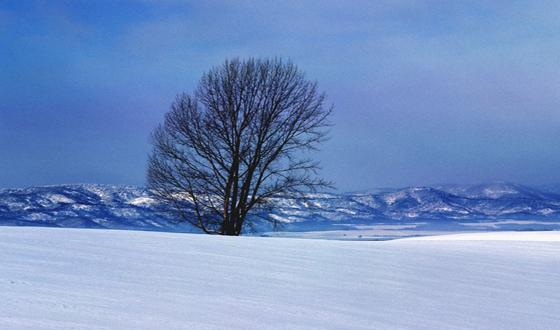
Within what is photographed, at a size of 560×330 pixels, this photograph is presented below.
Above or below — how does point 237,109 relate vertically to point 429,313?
above

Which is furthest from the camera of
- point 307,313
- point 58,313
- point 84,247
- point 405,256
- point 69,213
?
point 69,213

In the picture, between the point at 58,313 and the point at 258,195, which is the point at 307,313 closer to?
the point at 58,313

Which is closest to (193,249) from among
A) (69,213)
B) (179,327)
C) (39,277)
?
(39,277)

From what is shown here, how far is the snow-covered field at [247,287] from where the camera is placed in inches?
136

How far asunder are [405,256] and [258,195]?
9524mm

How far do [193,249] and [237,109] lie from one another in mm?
10471

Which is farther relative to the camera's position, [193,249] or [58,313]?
[193,249]

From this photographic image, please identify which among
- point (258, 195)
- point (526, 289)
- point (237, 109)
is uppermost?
point (237, 109)

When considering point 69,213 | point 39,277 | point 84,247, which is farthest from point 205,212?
point 69,213

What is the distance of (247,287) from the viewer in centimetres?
465

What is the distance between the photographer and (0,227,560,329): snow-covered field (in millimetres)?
3447

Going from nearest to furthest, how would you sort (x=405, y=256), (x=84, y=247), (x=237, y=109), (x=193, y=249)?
(x=84, y=247) → (x=193, y=249) → (x=405, y=256) → (x=237, y=109)

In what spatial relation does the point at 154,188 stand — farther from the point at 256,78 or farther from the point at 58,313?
the point at 58,313

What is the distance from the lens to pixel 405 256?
25.8ft
